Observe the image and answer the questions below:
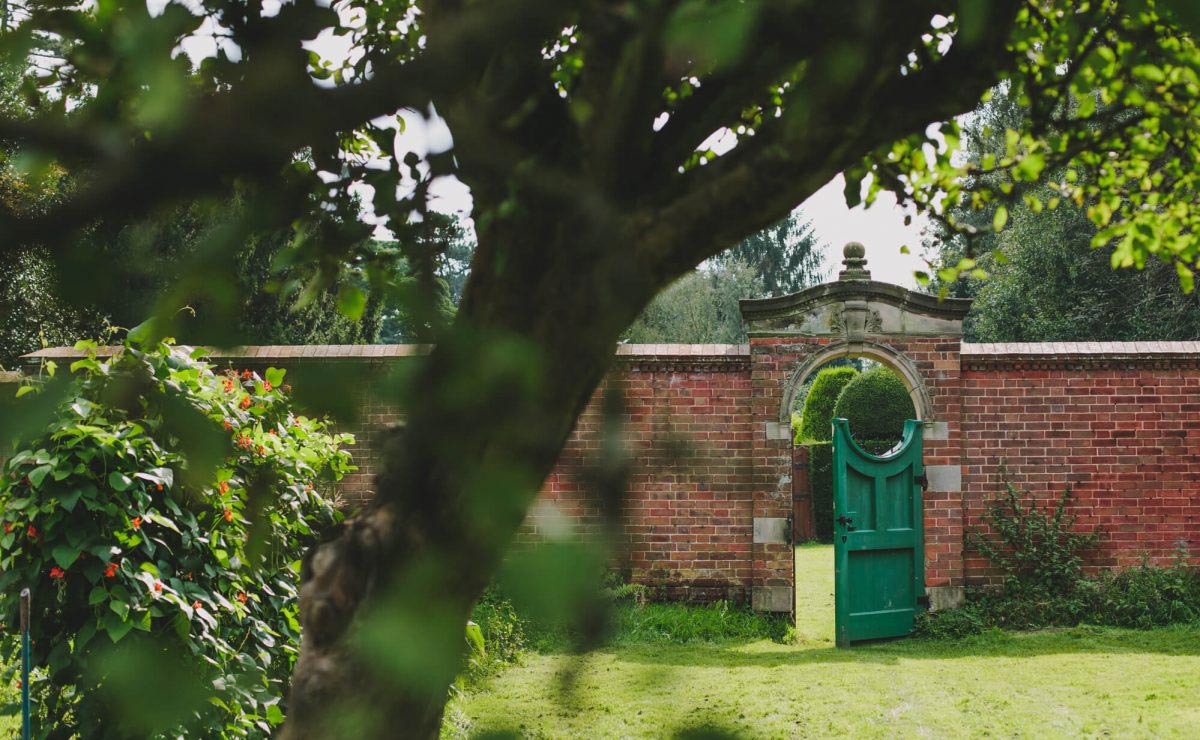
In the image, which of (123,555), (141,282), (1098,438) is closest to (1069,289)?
(1098,438)

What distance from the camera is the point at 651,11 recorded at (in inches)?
29.4

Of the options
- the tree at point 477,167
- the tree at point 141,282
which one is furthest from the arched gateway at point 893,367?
the tree at point 141,282

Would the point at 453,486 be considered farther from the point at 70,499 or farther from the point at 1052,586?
the point at 1052,586

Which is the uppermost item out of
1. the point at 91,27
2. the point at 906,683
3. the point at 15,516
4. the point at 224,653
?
the point at 91,27

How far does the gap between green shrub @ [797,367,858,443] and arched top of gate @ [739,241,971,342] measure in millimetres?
8344

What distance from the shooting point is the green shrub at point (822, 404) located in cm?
1609

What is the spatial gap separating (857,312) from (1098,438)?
2.21m


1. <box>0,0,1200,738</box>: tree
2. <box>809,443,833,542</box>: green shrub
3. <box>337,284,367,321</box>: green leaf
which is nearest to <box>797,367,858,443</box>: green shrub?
<box>809,443,833,542</box>: green shrub

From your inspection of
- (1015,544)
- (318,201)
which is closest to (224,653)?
(318,201)

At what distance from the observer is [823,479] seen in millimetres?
15117

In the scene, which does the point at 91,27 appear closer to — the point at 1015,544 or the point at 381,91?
the point at 381,91

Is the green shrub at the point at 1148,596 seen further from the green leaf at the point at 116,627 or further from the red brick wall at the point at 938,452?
the green leaf at the point at 116,627

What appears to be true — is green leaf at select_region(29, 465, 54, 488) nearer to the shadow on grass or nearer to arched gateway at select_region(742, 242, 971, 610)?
the shadow on grass

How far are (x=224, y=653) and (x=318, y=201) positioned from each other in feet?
7.73
